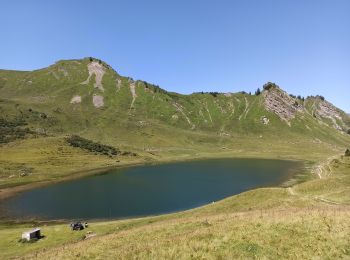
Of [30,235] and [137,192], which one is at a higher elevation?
[30,235]

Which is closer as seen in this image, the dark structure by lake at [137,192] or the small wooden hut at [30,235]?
the small wooden hut at [30,235]

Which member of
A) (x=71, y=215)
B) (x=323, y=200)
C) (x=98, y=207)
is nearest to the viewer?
(x=323, y=200)

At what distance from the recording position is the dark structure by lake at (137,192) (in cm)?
8769

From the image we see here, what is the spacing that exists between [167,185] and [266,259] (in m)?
103

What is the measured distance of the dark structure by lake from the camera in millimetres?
87688

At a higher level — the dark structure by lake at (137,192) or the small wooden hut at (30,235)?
the small wooden hut at (30,235)

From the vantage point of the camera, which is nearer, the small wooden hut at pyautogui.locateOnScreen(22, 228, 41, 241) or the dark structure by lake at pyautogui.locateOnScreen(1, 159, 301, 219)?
the small wooden hut at pyautogui.locateOnScreen(22, 228, 41, 241)

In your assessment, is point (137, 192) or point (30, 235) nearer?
point (30, 235)

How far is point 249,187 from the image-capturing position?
118625 mm

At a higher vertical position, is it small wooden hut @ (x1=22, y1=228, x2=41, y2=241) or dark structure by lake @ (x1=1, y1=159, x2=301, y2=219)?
small wooden hut @ (x1=22, y1=228, x2=41, y2=241)

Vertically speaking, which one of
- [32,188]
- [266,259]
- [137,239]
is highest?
[266,259]

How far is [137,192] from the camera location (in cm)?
11106

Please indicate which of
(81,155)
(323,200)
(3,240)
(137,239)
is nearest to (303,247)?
(137,239)

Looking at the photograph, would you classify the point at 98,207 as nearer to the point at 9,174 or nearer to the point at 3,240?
the point at 3,240
